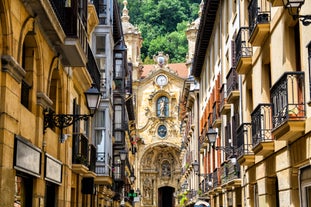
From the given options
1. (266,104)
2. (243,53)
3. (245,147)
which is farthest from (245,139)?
(266,104)

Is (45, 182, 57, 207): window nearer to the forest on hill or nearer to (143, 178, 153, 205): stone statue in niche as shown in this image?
(143, 178, 153, 205): stone statue in niche

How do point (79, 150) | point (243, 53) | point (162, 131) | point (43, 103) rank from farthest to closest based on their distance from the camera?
point (162, 131) < point (79, 150) < point (243, 53) < point (43, 103)

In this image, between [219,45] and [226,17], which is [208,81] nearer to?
[219,45]

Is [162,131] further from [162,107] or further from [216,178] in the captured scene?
[216,178]

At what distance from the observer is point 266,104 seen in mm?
15547

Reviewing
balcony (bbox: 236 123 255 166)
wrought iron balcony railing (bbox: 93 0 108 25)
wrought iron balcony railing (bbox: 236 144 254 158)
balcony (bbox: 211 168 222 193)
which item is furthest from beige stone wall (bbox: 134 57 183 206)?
wrought iron balcony railing (bbox: 236 144 254 158)

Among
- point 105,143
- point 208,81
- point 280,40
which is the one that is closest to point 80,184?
point 105,143

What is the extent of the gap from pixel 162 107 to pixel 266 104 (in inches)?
3077

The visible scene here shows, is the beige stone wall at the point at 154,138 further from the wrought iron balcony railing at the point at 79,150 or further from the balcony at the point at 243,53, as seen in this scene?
the balcony at the point at 243,53

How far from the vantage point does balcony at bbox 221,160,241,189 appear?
74.6 ft

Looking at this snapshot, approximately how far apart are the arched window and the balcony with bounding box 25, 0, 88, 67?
248 feet

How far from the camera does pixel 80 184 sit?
23.4 m

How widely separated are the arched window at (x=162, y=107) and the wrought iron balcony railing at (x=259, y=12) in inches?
2991

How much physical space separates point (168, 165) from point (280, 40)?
3194 inches
